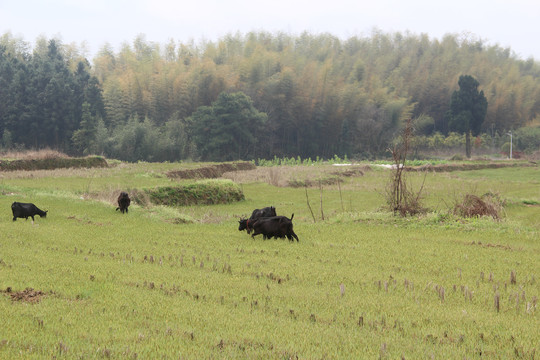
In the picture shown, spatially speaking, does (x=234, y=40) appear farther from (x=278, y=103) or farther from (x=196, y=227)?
(x=196, y=227)

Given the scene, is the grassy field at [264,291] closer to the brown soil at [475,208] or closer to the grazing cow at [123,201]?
the grazing cow at [123,201]

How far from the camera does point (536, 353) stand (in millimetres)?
4539

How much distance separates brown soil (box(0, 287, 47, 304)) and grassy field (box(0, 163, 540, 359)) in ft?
0.05

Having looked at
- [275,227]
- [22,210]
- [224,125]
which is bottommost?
[275,227]

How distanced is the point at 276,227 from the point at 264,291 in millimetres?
4904

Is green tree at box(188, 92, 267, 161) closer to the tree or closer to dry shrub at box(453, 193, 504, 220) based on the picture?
the tree

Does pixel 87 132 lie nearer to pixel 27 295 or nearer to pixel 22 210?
pixel 22 210

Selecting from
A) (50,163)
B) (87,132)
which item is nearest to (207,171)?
(50,163)

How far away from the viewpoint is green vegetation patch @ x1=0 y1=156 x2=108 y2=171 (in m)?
32.8

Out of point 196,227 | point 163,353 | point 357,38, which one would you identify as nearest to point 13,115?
point 196,227

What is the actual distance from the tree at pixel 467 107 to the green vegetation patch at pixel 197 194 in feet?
177

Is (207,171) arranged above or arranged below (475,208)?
above

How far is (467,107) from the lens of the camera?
72.7m

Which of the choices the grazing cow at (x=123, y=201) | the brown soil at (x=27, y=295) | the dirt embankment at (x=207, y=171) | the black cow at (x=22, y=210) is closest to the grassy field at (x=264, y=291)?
the brown soil at (x=27, y=295)
